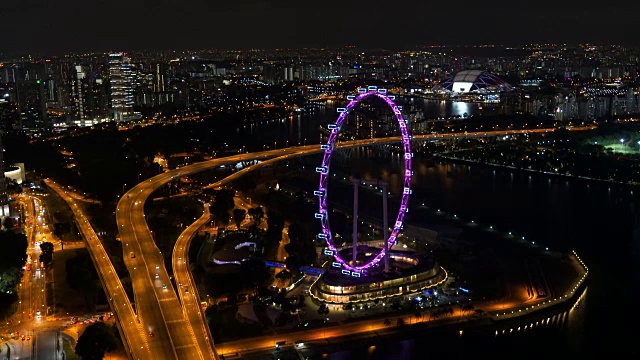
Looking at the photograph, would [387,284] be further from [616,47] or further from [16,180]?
[616,47]

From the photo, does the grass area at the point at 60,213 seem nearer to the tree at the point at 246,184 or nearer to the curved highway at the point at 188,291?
the curved highway at the point at 188,291

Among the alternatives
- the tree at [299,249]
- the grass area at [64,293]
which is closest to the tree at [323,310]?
the tree at [299,249]

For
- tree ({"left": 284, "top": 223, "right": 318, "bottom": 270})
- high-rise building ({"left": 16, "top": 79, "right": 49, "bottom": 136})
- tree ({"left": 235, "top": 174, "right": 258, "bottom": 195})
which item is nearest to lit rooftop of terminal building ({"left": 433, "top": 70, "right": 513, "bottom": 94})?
high-rise building ({"left": 16, "top": 79, "right": 49, "bottom": 136})

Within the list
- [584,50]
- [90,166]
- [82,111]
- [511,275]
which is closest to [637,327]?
[511,275]

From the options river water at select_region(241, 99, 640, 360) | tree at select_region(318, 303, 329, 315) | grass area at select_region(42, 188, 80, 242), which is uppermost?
tree at select_region(318, 303, 329, 315)

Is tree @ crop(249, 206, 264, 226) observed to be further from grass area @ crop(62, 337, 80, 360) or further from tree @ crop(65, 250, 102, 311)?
grass area @ crop(62, 337, 80, 360)

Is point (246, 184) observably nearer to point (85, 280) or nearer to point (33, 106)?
point (85, 280)
